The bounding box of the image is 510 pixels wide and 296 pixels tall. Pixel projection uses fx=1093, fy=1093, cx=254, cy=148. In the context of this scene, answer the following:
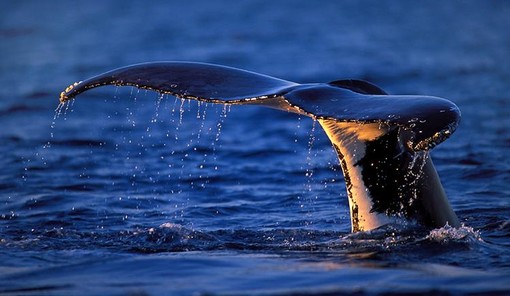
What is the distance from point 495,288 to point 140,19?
2293cm

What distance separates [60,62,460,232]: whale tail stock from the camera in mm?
6160

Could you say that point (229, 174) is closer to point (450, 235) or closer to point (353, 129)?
point (353, 129)

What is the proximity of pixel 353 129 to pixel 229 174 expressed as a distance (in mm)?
4150

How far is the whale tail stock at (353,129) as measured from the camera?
6.16 m

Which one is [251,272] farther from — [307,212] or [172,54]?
[172,54]

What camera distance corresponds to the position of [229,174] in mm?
10656

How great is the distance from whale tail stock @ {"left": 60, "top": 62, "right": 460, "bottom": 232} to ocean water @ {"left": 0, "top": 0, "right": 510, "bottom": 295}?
6.3 inches

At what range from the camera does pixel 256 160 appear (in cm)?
1148

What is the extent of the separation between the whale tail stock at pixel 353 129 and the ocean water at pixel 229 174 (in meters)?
0.16

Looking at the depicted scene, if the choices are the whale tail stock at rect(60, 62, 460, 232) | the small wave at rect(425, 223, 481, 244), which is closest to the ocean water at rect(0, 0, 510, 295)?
the small wave at rect(425, 223, 481, 244)

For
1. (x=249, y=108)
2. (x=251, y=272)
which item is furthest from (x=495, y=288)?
(x=249, y=108)

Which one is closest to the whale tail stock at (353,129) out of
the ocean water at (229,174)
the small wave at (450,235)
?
the small wave at (450,235)

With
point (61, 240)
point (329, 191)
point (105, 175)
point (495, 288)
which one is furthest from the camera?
point (105, 175)

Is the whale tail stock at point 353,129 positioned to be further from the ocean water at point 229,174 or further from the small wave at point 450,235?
the ocean water at point 229,174
